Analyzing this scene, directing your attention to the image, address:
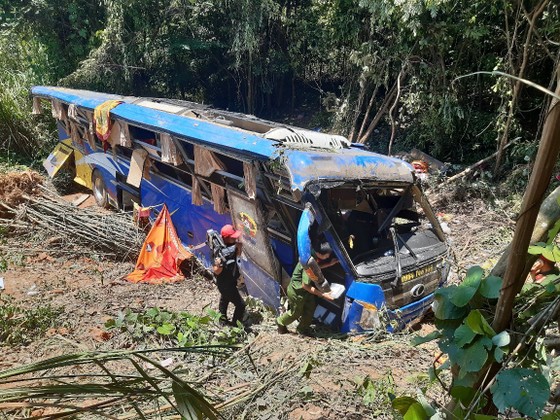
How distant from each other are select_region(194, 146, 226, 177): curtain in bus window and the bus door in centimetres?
42

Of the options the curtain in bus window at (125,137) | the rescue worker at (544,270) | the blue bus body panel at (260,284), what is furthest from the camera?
the curtain in bus window at (125,137)

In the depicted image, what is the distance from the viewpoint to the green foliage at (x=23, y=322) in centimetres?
442

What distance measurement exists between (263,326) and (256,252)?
824 mm

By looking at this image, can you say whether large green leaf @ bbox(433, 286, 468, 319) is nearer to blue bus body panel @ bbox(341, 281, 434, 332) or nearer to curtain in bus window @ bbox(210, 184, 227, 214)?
blue bus body panel @ bbox(341, 281, 434, 332)

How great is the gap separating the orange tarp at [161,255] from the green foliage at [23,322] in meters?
1.61

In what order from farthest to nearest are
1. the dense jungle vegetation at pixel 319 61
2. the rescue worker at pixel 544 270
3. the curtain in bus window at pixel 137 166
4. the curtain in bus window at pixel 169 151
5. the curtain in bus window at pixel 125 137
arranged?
the dense jungle vegetation at pixel 319 61 < the curtain in bus window at pixel 125 137 < the curtain in bus window at pixel 137 166 < the curtain in bus window at pixel 169 151 < the rescue worker at pixel 544 270

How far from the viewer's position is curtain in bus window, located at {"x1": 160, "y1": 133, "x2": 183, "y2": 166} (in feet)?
21.1

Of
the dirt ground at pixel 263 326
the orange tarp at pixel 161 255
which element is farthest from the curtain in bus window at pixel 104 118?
the orange tarp at pixel 161 255

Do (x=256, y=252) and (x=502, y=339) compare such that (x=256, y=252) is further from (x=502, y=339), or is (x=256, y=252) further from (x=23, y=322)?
(x=502, y=339)

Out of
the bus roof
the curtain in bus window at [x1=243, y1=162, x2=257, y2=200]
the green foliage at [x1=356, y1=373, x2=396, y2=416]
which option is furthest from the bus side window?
the green foliage at [x1=356, y1=373, x2=396, y2=416]

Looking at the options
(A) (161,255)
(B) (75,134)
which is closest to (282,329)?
(A) (161,255)

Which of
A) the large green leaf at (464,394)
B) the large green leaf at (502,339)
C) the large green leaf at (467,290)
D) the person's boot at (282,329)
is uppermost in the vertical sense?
the large green leaf at (467,290)

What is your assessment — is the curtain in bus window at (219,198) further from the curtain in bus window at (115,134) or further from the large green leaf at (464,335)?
the large green leaf at (464,335)

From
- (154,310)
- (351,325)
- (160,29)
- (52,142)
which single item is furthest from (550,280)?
(160,29)
